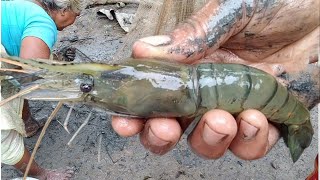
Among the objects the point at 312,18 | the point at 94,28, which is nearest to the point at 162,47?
the point at 312,18

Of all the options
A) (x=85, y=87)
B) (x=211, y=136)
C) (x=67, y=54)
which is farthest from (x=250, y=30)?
(x=67, y=54)

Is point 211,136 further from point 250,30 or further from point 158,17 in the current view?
point 158,17

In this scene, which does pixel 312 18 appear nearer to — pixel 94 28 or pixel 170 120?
pixel 170 120

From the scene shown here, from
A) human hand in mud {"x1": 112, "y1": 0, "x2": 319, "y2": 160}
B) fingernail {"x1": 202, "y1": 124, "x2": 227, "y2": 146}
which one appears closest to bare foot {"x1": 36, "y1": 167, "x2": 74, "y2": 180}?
human hand in mud {"x1": 112, "y1": 0, "x2": 319, "y2": 160}

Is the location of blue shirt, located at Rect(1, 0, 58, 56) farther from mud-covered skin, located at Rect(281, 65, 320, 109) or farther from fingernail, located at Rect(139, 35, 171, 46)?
mud-covered skin, located at Rect(281, 65, 320, 109)

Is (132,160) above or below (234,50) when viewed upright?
below
